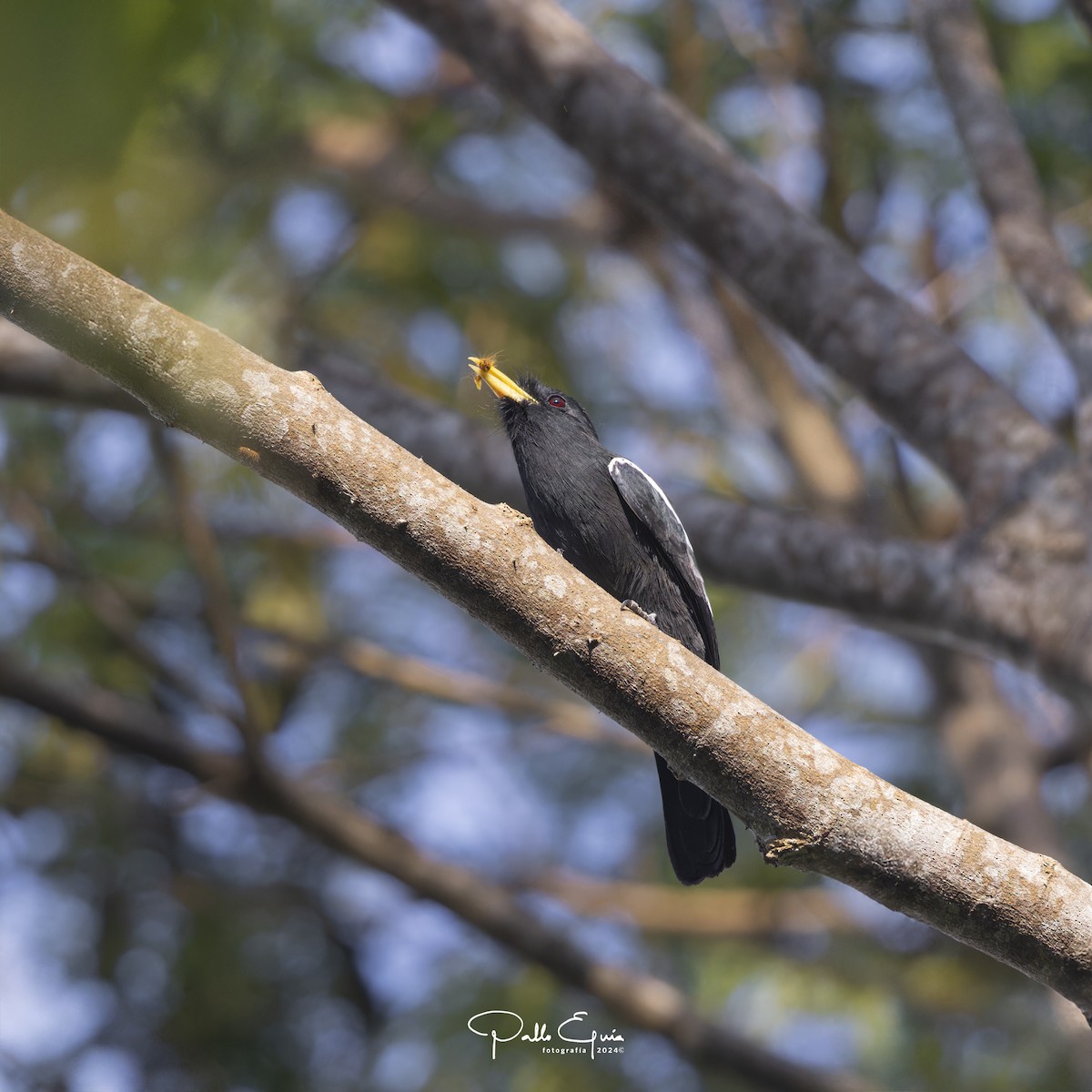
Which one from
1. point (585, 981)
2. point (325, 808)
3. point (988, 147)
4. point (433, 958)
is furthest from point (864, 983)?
point (988, 147)

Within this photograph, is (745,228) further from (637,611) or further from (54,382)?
Answer: (54,382)

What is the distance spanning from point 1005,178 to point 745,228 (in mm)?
1009

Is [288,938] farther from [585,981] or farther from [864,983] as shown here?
[864,983]

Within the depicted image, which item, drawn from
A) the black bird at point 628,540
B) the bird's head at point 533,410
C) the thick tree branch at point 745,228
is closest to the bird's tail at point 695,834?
the black bird at point 628,540

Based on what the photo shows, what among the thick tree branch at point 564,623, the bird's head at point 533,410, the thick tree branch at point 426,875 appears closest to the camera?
the thick tree branch at point 564,623

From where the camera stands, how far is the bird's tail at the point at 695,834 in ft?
10.5

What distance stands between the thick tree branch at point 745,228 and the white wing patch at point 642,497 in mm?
1277

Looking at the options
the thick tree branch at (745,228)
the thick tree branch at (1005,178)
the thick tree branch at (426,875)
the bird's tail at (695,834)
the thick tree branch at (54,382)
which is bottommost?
the thick tree branch at (426,875)

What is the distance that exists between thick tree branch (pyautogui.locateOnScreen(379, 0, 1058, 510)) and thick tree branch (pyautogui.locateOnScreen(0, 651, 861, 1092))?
2480mm

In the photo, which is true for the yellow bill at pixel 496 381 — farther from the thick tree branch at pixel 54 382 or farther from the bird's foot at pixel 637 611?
the thick tree branch at pixel 54 382

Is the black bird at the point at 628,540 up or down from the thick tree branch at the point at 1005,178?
down

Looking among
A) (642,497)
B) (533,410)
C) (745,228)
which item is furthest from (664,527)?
(745,228)

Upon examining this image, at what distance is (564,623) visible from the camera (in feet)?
7.52

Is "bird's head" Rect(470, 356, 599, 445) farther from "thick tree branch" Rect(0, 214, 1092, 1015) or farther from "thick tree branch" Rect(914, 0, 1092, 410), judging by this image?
"thick tree branch" Rect(914, 0, 1092, 410)
